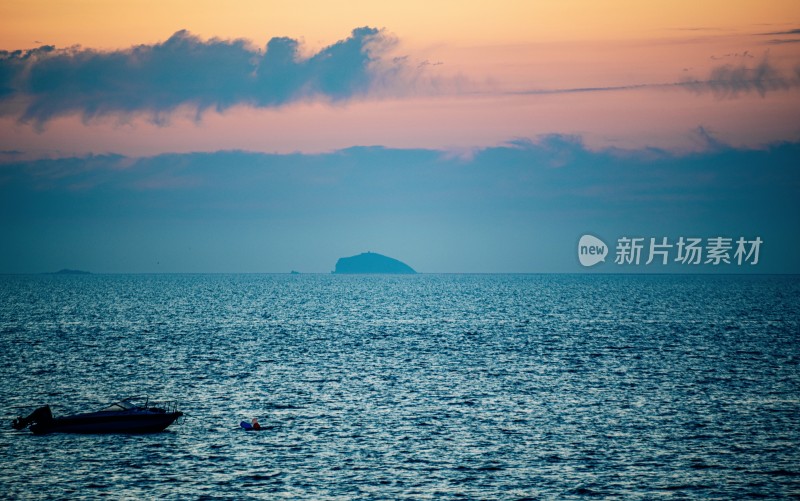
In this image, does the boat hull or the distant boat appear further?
the boat hull

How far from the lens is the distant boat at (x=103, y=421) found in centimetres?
5331

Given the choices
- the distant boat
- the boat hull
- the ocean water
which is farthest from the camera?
the boat hull

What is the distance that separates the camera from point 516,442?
5216 cm

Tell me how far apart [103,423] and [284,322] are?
100m

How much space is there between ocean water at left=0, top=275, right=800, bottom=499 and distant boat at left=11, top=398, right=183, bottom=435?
794mm

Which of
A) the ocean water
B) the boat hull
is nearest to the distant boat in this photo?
the boat hull

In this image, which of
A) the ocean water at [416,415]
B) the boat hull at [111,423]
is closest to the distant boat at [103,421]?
the boat hull at [111,423]

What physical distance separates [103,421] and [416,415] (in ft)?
68.3

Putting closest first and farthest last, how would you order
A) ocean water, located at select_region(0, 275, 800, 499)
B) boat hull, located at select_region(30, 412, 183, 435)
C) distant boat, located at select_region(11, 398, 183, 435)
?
1. ocean water, located at select_region(0, 275, 800, 499)
2. distant boat, located at select_region(11, 398, 183, 435)
3. boat hull, located at select_region(30, 412, 183, 435)

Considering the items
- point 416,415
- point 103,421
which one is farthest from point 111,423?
point 416,415

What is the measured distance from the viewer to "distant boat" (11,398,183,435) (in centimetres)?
5331

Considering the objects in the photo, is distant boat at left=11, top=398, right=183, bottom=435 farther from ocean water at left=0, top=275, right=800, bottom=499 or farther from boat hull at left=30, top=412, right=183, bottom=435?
ocean water at left=0, top=275, right=800, bottom=499

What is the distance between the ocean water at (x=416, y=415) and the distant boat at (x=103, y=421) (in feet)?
2.61

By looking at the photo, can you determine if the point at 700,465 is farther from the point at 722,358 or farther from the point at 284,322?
the point at 284,322
